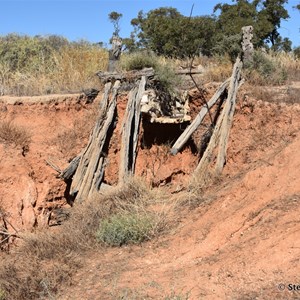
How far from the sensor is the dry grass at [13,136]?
850cm

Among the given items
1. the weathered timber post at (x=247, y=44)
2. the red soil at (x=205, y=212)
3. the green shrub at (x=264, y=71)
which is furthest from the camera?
the weathered timber post at (x=247, y=44)

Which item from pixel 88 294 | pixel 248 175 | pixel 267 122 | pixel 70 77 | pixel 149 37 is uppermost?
pixel 149 37

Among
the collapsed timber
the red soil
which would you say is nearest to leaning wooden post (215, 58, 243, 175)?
the collapsed timber

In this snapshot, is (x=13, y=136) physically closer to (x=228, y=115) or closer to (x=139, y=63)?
(x=139, y=63)

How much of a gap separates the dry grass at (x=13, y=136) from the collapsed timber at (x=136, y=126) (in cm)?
91

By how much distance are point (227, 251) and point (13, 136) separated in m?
4.60

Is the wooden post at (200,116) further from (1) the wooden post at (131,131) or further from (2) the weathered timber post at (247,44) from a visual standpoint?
(2) the weathered timber post at (247,44)

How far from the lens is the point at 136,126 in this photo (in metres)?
9.12

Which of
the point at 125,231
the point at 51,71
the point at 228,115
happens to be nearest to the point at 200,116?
the point at 228,115

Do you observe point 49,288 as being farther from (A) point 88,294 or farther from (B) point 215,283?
(B) point 215,283

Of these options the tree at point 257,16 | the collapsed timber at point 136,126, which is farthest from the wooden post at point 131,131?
the tree at point 257,16

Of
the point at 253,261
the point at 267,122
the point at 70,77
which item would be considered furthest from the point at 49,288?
the point at 70,77

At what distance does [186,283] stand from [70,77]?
6.35 meters

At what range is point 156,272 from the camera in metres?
5.68
